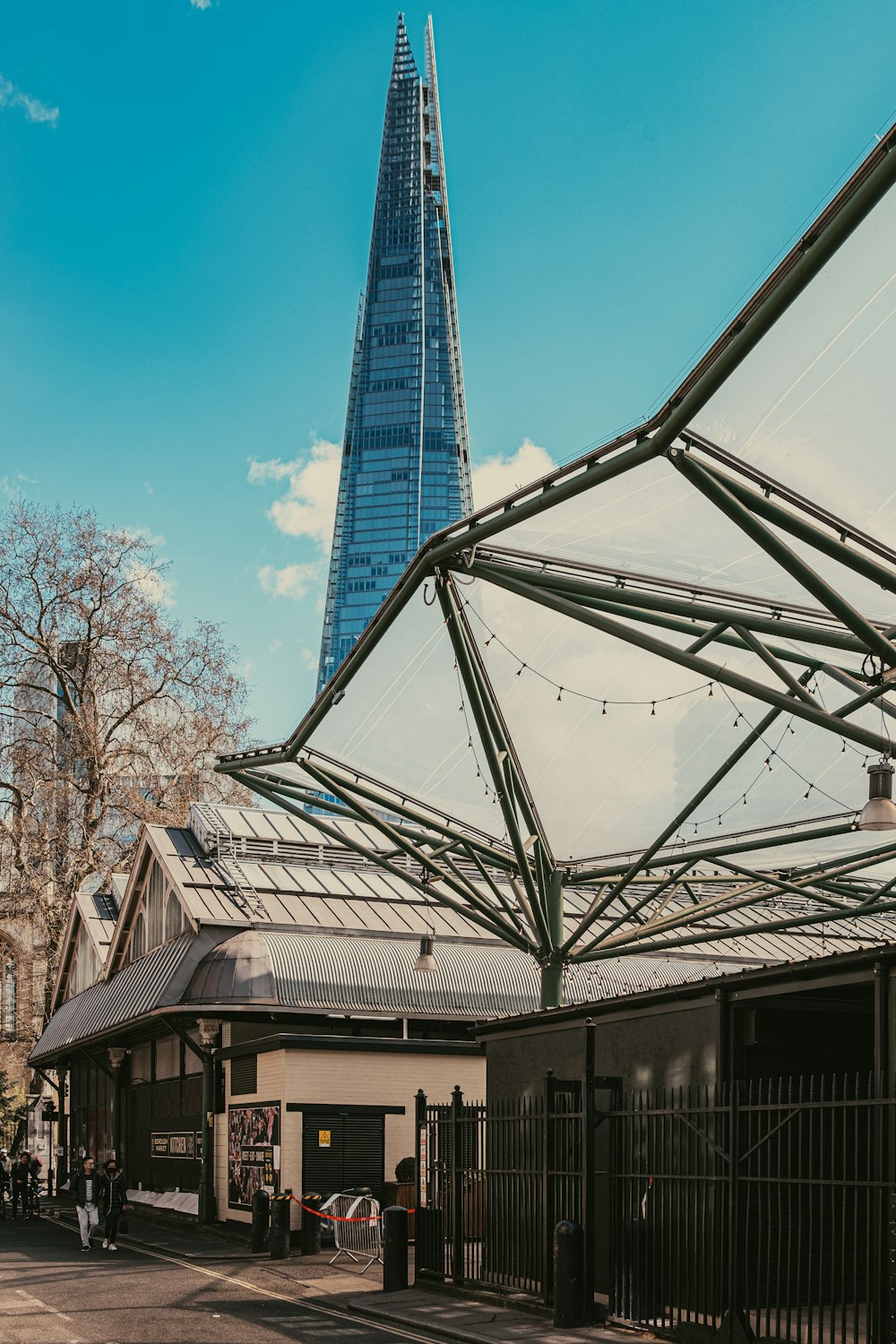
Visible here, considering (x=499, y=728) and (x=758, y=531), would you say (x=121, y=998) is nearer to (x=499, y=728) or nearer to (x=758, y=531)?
(x=499, y=728)

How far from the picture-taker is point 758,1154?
12570mm

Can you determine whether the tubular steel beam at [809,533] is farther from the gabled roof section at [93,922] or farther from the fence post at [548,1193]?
the gabled roof section at [93,922]

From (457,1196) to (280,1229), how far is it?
5.42 m

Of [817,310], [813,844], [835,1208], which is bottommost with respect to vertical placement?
[835,1208]

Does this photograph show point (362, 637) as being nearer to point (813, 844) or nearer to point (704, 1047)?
point (704, 1047)

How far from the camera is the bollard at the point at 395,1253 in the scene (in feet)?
54.7

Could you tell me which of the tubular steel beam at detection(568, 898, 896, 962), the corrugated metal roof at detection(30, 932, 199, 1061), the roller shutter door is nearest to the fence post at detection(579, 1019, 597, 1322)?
the tubular steel beam at detection(568, 898, 896, 962)

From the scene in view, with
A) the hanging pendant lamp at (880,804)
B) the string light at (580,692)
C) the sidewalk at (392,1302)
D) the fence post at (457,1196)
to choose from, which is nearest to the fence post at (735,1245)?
the sidewalk at (392,1302)

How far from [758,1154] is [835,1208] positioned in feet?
11.2

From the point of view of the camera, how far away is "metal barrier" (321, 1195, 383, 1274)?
20959mm

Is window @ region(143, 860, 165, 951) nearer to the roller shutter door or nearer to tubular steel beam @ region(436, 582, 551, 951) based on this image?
the roller shutter door

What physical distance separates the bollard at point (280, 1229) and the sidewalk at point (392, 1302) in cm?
20

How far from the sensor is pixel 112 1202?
22.8 m

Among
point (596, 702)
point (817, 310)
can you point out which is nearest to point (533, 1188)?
point (596, 702)
